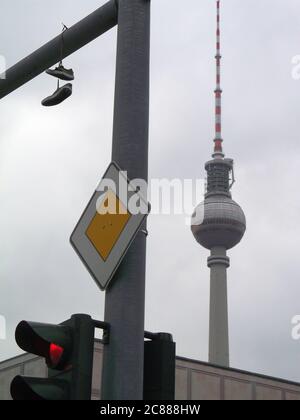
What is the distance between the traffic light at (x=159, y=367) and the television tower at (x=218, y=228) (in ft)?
376

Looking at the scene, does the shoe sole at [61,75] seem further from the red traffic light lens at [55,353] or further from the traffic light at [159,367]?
the red traffic light lens at [55,353]

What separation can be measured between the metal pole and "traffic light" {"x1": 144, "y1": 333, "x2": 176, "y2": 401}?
0.28 m

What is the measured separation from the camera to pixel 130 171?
5.90 meters

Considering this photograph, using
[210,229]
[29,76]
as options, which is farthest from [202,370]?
[210,229]

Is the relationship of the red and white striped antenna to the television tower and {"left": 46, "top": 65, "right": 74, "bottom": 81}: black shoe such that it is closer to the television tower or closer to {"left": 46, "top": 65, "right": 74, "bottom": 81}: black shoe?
the television tower

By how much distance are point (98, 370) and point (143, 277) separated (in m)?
28.8

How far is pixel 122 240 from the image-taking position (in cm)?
559

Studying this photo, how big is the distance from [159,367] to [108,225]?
1018mm

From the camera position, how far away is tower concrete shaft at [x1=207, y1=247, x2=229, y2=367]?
123438 millimetres

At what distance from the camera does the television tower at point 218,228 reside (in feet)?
399

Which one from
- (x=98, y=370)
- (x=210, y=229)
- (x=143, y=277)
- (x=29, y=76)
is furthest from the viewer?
(x=210, y=229)

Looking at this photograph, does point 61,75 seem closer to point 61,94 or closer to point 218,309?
point 61,94
